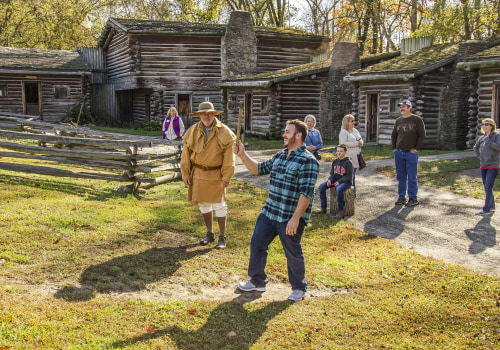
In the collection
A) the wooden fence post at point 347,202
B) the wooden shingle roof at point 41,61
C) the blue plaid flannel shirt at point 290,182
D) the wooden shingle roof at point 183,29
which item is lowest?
the wooden fence post at point 347,202

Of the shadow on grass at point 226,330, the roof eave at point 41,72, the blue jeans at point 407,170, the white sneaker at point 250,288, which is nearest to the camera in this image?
the shadow on grass at point 226,330

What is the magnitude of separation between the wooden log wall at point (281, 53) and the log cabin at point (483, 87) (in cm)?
1528

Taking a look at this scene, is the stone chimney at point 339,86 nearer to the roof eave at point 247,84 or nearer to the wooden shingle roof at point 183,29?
the roof eave at point 247,84

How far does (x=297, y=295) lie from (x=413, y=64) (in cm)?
1740

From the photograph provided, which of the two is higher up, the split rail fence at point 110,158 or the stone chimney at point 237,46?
the stone chimney at point 237,46

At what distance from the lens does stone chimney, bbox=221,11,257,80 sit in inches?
1186

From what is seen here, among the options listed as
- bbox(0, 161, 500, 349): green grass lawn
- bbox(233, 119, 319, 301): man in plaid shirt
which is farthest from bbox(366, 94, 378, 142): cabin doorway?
bbox(233, 119, 319, 301): man in plaid shirt

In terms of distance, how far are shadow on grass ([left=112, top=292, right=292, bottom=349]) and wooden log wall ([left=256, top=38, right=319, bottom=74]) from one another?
27.4 metres

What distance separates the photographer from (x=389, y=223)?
9.07 m

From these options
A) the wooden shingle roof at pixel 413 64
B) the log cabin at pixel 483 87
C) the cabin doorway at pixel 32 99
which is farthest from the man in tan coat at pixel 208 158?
the cabin doorway at pixel 32 99

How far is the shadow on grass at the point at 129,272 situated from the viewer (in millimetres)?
5418

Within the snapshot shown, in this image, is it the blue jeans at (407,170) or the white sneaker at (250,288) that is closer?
the white sneaker at (250,288)

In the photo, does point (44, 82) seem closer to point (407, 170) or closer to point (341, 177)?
point (341, 177)

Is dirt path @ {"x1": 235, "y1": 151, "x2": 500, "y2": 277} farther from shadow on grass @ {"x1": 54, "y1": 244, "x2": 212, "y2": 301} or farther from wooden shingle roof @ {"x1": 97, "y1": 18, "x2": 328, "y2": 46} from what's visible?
wooden shingle roof @ {"x1": 97, "y1": 18, "x2": 328, "y2": 46}
